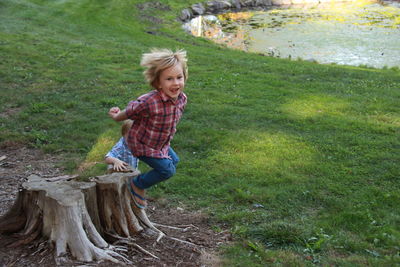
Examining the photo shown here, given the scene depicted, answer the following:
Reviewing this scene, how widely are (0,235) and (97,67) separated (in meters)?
8.52

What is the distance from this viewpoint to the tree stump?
3727 mm

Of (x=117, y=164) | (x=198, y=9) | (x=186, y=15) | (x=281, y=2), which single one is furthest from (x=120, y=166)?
(x=281, y=2)

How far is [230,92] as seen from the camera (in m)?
10.3

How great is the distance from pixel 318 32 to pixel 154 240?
2024 cm

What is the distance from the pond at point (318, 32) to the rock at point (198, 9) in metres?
1.63

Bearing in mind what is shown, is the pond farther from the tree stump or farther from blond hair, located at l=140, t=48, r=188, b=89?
the tree stump

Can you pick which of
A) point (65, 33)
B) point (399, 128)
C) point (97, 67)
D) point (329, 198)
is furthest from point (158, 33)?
point (329, 198)

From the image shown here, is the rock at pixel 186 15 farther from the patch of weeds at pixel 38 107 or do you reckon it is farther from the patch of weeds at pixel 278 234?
the patch of weeds at pixel 278 234

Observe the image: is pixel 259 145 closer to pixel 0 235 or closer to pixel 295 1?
pixel 0 235

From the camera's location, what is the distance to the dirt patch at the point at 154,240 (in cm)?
378

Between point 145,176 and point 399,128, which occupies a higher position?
point 145,176

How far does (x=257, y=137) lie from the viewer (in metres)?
7.66

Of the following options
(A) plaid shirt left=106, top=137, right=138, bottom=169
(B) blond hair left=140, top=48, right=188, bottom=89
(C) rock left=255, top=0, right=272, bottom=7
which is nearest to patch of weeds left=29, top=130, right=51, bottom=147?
(A) plaid shirt left=106, top=137, right=138, bottom=169

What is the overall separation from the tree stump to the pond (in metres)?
14.1
